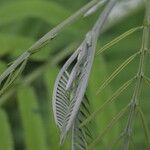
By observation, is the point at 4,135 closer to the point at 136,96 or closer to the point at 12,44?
the point at 12,44

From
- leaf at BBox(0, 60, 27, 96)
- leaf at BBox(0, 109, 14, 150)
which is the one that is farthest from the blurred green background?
leaf at BBox(0, 60, 27, 96)

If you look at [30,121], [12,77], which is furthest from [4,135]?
[12,77]

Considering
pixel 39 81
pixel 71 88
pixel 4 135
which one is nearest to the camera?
pixel 71 88

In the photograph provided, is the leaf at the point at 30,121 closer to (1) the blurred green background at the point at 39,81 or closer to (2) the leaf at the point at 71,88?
(1) the blurred green background at the point at 39,81

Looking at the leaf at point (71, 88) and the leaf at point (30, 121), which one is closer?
the leaf at point (71, 88)

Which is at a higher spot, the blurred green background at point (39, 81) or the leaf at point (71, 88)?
the blurred green background at point (39, 81)

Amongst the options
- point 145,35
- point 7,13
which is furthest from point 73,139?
point 7,13

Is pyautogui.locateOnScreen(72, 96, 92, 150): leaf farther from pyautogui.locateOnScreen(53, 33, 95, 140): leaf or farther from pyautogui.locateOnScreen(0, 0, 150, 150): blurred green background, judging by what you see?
pyautogui.locateOnScreen(0, 0, 150, 150): blurred green background

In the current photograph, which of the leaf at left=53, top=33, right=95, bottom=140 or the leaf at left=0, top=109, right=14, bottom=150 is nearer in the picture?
the leaf at left=53, top=33, right=95, bottom=140

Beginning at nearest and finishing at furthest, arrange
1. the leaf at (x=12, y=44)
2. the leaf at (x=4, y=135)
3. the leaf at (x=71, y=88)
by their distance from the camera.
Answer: the leaf at (x=71, y=88), the leaf at (x=4, y=135), the leaf at (x=12, y=44)

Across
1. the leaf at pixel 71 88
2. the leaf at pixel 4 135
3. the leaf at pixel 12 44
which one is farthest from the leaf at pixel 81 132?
the leaf at pixel 12 44
